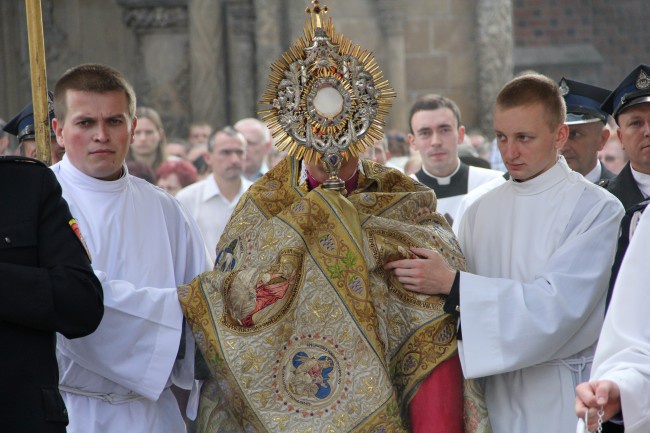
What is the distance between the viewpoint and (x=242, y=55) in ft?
45.4

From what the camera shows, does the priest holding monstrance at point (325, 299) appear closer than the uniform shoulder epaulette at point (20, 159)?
No

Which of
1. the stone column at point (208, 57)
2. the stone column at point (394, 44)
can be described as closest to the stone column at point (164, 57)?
the stone column at point (208, 57)

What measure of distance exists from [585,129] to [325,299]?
2.16 meters

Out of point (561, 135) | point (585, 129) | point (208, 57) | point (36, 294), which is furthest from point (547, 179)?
point (208, 57)

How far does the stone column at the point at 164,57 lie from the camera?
14.2 meters

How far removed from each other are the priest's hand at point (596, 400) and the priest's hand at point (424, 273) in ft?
3.83

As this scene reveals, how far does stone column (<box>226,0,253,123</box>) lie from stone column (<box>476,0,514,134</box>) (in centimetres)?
237

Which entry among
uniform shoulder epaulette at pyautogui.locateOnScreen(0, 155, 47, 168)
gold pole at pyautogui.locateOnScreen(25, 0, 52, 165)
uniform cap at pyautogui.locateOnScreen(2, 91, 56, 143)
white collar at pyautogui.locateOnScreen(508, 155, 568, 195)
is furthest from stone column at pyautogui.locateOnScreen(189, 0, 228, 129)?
uniform shoulder epaulette at pyautogui.locateOnScreen(0, 155, 47, 168)

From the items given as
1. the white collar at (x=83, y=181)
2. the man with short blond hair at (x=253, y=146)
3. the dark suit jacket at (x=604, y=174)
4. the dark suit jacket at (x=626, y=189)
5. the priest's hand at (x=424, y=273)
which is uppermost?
the white collar at (x=83, y=181)

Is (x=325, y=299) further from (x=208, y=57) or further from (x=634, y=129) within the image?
(x=208, y=57)

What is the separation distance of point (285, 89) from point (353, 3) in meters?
8.35

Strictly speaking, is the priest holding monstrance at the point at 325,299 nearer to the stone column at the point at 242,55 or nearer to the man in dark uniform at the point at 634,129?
the man in dark uniform at the point at 634,129

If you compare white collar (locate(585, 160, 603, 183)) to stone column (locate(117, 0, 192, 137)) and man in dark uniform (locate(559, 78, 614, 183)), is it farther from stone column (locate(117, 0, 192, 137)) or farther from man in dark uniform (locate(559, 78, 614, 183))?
stone column (locate(117, 0, 192, 137))

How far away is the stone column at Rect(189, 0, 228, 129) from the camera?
13.9m
